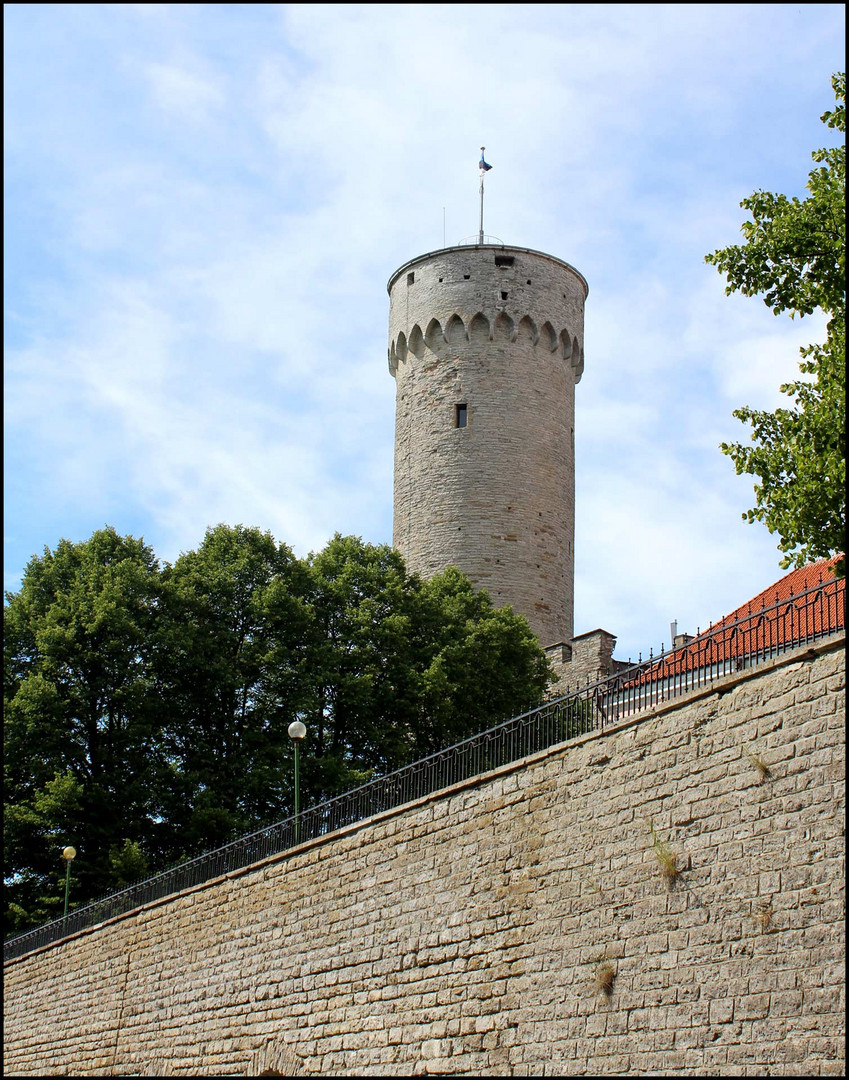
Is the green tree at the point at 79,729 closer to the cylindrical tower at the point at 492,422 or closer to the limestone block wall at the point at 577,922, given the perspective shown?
the limestone block wall at the point at 577,922

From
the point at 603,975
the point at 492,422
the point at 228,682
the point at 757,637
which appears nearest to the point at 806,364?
the point at 757,637

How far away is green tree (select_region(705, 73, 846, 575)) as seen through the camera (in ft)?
42.0

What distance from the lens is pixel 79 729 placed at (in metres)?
26.2

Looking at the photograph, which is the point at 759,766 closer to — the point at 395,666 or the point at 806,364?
the point at 806,364

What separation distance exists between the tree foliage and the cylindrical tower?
7.06 metres

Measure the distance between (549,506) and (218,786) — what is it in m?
16.9

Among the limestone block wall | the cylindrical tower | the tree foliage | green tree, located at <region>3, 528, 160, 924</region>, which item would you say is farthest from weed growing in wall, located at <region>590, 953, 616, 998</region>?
the cylindrical tower

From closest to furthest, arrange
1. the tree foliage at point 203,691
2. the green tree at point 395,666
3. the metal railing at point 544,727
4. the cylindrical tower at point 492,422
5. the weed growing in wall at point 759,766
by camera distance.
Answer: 1. the weed growing in wall at point 759,766
2. the metal railing at point 544,727
3. the tree foliage at point 203,691
4. the green tree at point 395,666
5. the cylindrical tower at point 492,422

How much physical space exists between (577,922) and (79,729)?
652 inches

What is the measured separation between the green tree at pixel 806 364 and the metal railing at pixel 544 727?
0.80 m

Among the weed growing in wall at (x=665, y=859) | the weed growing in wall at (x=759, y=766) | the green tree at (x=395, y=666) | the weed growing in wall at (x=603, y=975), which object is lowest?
the weed growing in wall at (x=603, y=975)

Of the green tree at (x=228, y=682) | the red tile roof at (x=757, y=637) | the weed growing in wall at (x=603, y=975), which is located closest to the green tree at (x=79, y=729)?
the green tree at (x=228, y=682)

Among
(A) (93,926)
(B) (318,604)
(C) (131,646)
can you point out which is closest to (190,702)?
(C) (131,646)

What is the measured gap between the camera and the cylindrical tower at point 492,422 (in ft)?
125
